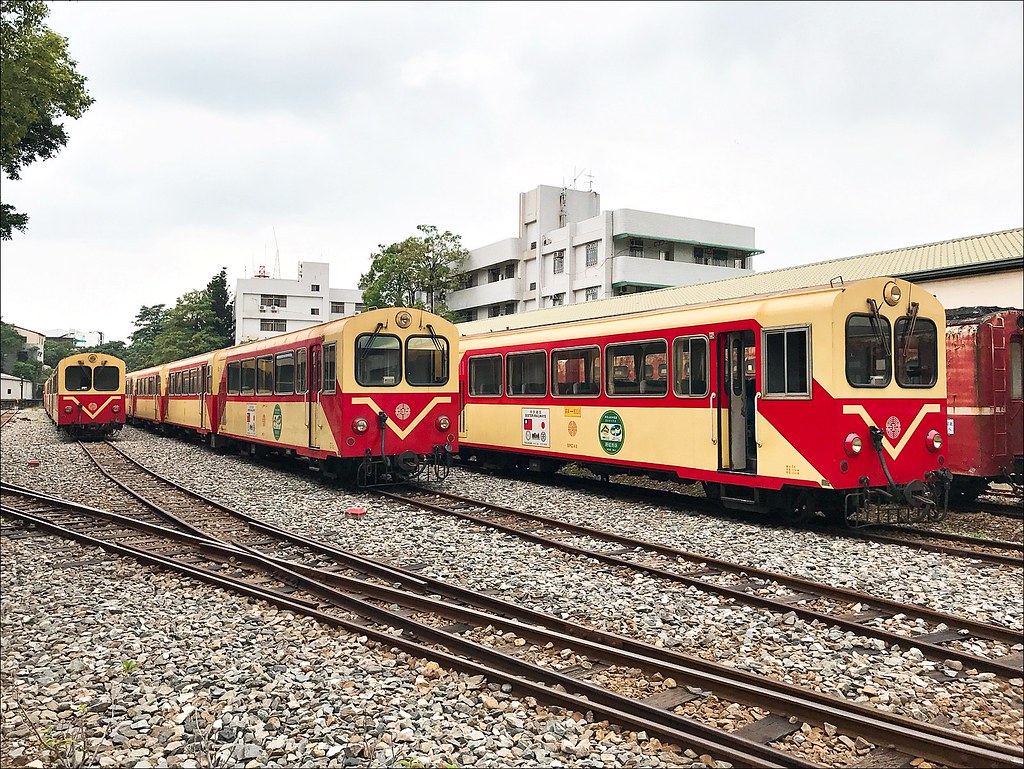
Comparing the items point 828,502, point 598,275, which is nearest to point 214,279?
point 598,275

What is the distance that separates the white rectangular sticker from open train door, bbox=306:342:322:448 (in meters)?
3.70

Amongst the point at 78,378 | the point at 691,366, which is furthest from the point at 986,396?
Answer: the point at 78,378

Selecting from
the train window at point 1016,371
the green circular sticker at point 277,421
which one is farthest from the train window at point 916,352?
the green circular sticker at point 277,421

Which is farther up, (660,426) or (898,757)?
(660,426)

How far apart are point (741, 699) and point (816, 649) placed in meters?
1.19

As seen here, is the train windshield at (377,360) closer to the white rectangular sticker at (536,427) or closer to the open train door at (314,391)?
the open train door at (314,391)

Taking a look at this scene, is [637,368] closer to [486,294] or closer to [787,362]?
[787,362]

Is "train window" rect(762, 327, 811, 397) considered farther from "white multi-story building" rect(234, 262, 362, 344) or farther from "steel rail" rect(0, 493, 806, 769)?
"white multi-story building" rect(234, 262, 362, 344)

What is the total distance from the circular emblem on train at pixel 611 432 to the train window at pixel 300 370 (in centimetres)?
552

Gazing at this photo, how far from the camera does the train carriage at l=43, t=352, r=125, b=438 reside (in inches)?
997

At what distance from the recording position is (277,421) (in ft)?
51.4

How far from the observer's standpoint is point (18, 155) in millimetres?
17422

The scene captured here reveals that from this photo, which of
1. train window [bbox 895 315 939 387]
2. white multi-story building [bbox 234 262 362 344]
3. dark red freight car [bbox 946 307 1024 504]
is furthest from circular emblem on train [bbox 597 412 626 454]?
white multi-story building [bbox 234 262 362 344]

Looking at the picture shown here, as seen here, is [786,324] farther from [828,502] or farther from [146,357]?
[146,357]
